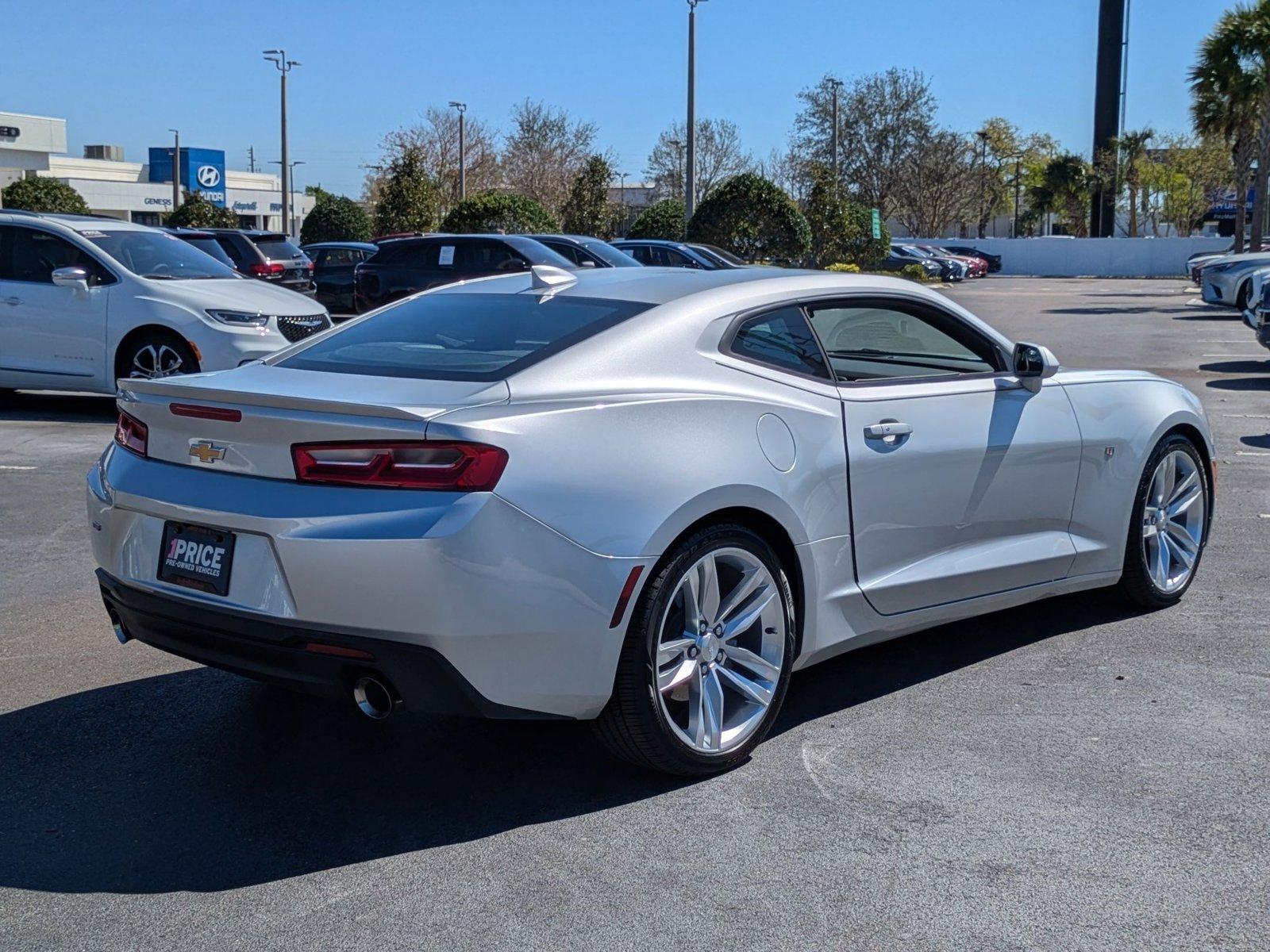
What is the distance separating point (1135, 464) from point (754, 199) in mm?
30419

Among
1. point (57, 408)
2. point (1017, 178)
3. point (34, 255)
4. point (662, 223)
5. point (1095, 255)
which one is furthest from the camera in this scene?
point (1017, 178)

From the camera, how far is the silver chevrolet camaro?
12.1 feet

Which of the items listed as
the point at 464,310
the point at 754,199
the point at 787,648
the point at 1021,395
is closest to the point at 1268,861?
the point at 787,648

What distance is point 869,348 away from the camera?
559 cm

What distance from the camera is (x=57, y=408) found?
1348cm

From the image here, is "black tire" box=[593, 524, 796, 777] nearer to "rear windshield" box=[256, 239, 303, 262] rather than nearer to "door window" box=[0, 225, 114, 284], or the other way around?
"door window" box=[0, 225, 114, 284]

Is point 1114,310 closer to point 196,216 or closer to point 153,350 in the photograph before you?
point 153,350

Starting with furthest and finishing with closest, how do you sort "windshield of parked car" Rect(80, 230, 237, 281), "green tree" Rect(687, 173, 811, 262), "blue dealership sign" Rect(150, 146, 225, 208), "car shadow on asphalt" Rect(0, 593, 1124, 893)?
"blue dealership sign" Rect(150, 146, 225, 208) → "green tree" Rect(687, 173, 811, 262) → "windshield of parked car" Rect(80, 230, 237, 281) → "car shadow on asphalt" Rect(0, 593, 1124, 893)

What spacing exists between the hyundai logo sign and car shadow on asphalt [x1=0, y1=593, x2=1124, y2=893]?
8818cm

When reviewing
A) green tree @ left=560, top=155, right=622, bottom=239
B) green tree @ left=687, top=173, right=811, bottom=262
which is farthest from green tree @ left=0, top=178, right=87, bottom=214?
green tree @ left=687, top=173, right=811, bottom=262

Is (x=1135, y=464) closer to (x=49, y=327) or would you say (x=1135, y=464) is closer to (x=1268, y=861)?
(x=1268, y=861)

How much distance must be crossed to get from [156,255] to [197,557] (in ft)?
32.1

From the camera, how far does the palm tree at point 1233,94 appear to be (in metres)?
41.5

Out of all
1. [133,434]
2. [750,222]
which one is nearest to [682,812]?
[133,434]
